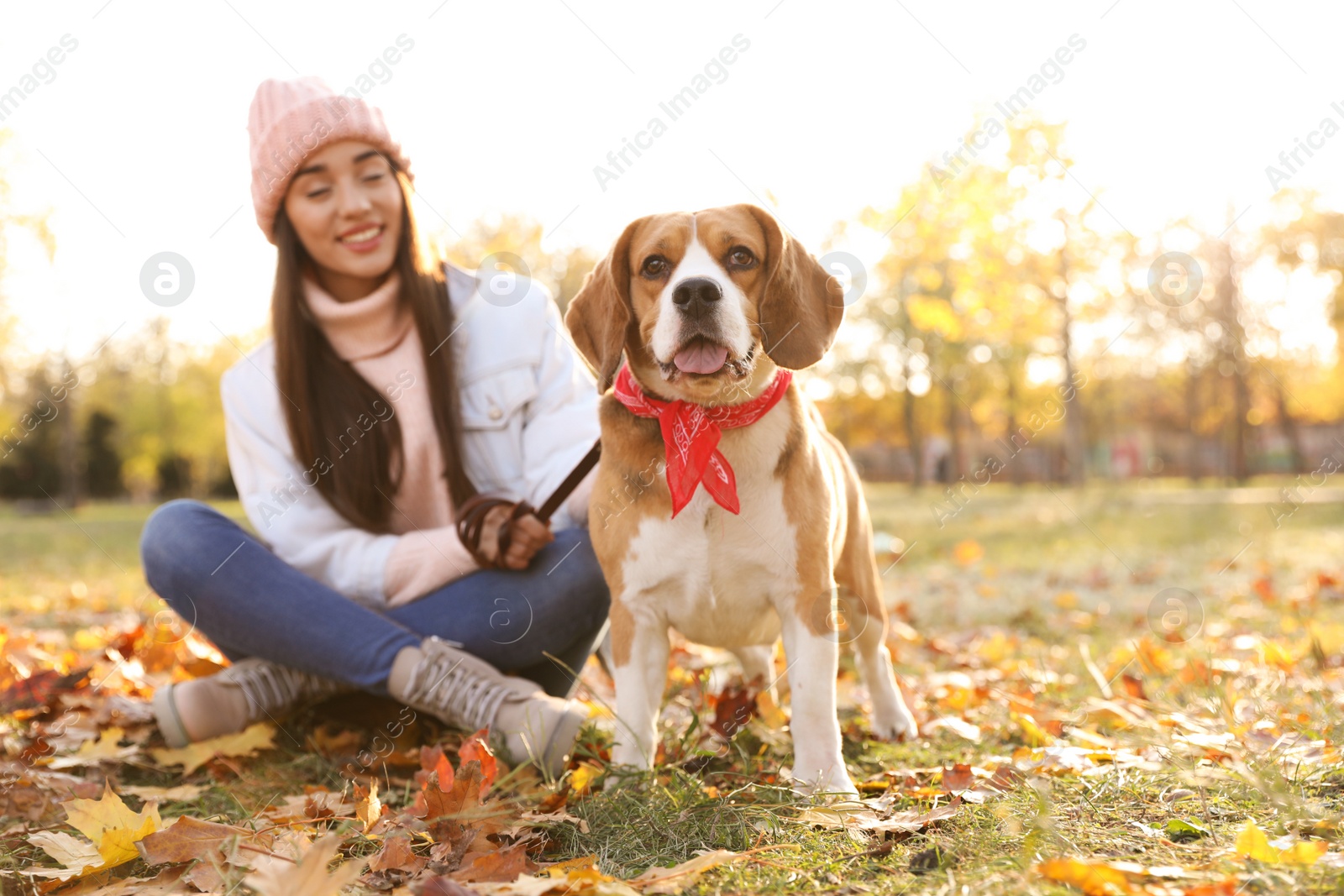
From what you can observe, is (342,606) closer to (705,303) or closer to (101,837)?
(101,837)

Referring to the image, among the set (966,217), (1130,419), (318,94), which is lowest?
(1130,419)

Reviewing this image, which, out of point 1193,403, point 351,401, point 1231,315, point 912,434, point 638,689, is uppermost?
point 1231,315

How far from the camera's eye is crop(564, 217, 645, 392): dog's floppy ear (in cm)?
277

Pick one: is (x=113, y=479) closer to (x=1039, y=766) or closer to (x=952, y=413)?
(x=952, y=413)

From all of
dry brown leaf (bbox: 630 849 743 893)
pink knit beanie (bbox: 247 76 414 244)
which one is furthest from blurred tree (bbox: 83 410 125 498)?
dry brown leaf (bbox: 630 849 743 893)

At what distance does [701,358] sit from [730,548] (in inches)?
20.5

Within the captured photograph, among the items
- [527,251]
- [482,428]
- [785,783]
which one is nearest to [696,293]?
[785,783]

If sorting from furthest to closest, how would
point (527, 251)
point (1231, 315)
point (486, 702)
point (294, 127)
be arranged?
1. point (1231, 315)
2. point (527, 251)
3. point (294, 127)
4. point (486, 702)

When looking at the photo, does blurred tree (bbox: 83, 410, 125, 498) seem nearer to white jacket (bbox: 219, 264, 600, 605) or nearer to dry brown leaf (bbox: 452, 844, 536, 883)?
white jacket (bbox: 219, 264, 600, 605)

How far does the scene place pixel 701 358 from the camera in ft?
8.46

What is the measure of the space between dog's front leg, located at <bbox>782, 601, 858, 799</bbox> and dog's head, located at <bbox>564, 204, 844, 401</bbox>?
2.36 feet

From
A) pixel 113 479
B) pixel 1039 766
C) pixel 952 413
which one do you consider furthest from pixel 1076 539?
pixel 113 479

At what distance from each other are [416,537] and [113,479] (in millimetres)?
38750

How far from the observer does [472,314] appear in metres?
3.92
